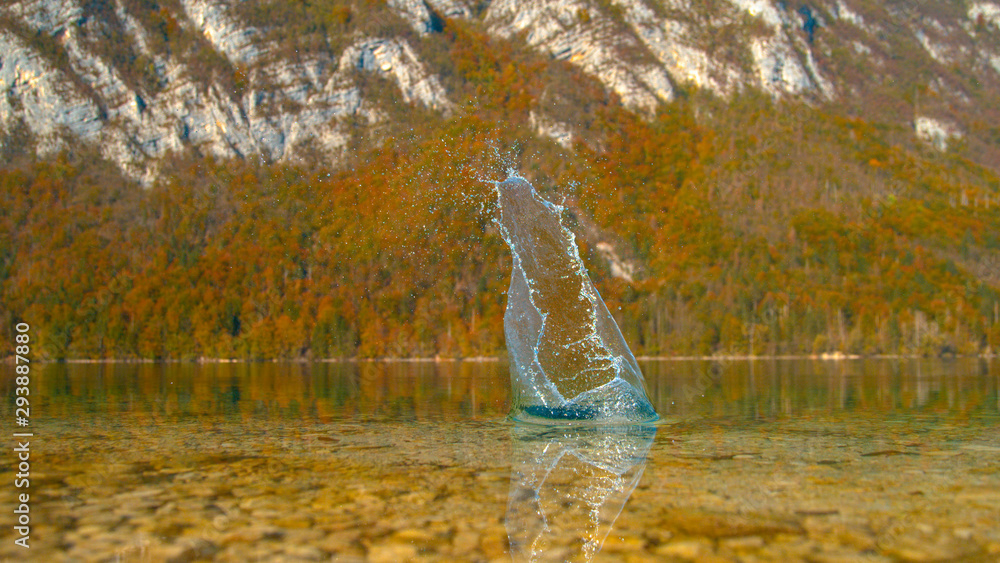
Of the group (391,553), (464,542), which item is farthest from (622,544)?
(391,553)

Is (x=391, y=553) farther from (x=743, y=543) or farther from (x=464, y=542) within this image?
(x=743, y=543)

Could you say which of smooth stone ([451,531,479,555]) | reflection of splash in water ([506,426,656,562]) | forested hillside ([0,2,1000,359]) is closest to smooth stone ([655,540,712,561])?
reflection of splash in water ([506,426,656,562])

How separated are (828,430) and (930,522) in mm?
8796

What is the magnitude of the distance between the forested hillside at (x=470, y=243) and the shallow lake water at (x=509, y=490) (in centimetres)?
6497

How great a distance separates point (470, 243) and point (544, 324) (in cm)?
7553

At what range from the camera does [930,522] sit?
8.66m

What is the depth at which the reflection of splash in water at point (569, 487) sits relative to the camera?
8141 millimetres

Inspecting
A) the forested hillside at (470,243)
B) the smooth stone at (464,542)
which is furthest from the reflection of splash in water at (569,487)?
the forested hillside at (470,243)

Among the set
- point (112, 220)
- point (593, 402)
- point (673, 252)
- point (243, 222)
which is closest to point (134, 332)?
point (243, 222)

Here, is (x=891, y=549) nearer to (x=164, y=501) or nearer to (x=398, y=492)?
(x=398, y=492)

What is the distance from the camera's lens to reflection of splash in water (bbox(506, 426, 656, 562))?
26.7ft

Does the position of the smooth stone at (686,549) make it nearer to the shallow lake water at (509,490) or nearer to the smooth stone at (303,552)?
the shallow lake water at (509,490)

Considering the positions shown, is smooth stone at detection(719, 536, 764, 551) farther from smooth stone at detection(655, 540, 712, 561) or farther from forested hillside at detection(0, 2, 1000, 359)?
forested hillside at detection(0, 2, 1000, 359)

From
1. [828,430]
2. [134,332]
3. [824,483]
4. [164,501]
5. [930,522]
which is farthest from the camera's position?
[134,332]
